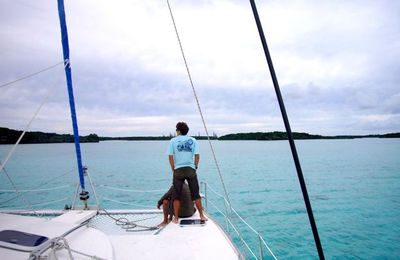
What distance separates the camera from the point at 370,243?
11.5 m

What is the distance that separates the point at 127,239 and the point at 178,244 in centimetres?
103

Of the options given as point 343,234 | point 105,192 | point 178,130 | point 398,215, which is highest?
point 178,130

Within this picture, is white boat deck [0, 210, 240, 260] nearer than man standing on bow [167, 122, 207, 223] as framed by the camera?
Yes

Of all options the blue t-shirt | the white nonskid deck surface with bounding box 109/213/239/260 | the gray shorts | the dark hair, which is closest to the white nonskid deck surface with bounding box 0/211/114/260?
the white nonskid deck surface with bounding box 109/213/239/260

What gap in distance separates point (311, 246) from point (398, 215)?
398 inches

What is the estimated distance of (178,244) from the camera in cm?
424

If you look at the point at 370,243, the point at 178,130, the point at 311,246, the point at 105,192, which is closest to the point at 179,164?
the point at 178,130

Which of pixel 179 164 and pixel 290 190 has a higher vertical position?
pixel 179 164

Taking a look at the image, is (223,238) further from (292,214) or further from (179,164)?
(292,214)

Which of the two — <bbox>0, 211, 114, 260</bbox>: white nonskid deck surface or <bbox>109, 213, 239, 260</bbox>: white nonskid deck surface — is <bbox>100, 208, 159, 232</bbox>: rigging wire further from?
<bbox>0, 211, 114, 260</bbox>: white nonskid deck surface

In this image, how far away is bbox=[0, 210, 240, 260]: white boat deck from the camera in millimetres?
3060

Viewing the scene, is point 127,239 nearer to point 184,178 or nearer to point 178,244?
point 178,244

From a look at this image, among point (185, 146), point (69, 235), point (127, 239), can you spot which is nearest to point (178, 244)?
point (127, 239)

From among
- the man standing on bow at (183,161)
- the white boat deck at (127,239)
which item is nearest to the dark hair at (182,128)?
the man standing on bow at (183,161)
